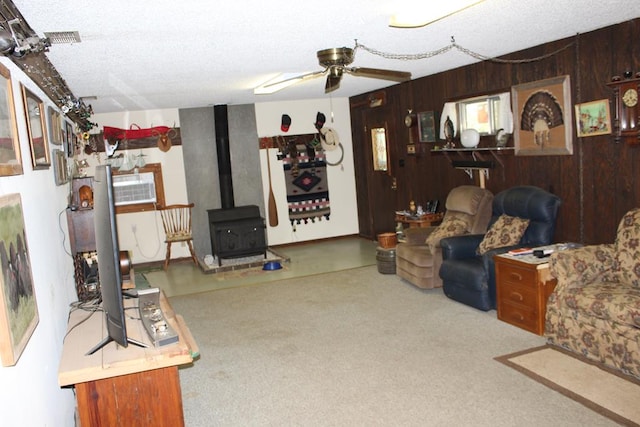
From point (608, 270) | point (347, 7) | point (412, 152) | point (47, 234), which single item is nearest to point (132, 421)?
point (47, 234)

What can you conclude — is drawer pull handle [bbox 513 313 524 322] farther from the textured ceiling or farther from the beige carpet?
the textured ceiling

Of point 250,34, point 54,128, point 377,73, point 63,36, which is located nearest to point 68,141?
point 54,128

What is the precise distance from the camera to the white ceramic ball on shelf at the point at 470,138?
17.7 feet

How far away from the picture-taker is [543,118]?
473 cm

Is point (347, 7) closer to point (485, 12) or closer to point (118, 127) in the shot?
point (485, 12)

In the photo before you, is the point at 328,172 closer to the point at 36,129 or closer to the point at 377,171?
the point at 377,171

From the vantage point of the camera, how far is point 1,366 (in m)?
1.60

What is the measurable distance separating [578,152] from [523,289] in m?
1.27

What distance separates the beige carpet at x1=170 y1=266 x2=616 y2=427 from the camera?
307 cm

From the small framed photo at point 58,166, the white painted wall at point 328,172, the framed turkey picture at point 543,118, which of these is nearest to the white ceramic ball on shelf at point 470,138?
the framed turkey picture at point 543,118

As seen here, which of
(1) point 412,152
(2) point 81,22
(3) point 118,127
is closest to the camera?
(2) point 81,22

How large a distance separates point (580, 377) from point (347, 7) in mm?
2554

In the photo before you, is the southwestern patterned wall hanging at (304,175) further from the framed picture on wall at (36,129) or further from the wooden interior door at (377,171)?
the framed picture on wall at (36,129)

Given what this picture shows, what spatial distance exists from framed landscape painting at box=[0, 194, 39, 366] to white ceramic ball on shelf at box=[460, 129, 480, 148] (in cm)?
426
